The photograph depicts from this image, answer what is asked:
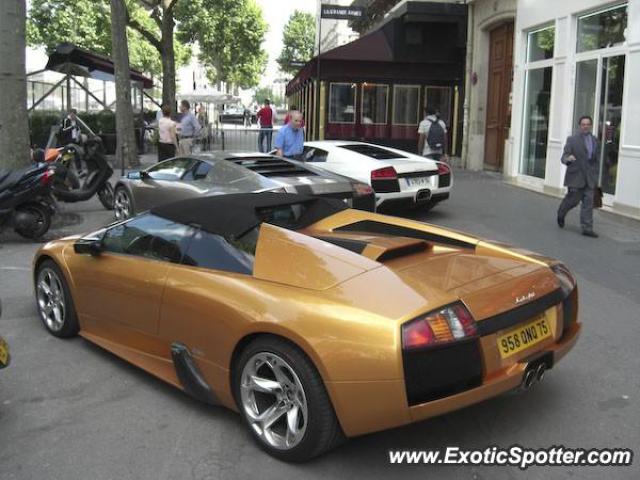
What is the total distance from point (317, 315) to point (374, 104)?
20831 mm

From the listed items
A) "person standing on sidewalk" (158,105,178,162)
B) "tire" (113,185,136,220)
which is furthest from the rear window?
"person standing on sidewalk" (158,105,178,162)

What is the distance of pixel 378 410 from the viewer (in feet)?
10.2

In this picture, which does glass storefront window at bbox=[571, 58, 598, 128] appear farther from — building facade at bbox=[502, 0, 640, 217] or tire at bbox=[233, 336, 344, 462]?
tire at bbox=[233, 336, 344, 462]

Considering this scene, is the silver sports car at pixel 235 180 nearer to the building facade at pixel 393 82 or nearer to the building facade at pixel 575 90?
the building facade at pixel 575 90

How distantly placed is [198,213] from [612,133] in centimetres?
976

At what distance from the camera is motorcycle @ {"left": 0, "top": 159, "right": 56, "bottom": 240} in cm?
898

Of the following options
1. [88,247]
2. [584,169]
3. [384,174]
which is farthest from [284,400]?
[584,169]

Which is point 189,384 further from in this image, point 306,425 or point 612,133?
point 612,133

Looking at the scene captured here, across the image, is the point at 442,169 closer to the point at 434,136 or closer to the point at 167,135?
the point at 434,136

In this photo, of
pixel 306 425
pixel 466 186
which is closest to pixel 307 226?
pixel 306 425

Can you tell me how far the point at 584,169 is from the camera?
9523 mm

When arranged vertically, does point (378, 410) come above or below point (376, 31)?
below

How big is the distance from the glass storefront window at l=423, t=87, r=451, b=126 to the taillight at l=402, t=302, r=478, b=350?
2087 centimetres

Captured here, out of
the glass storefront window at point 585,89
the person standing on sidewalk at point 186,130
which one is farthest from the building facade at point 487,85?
the person standing on sidewalk at point 186,130
